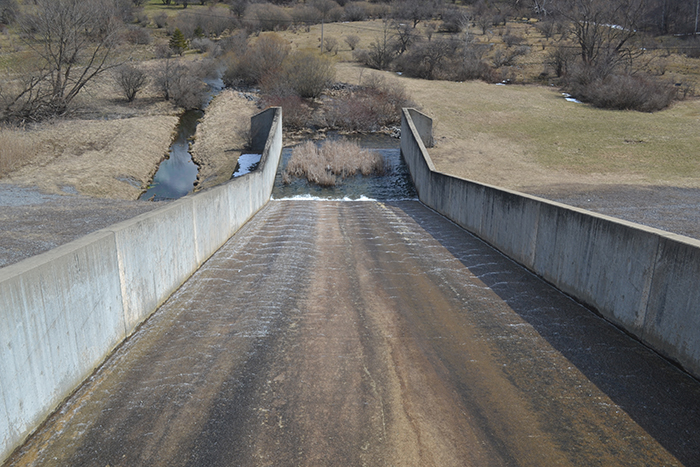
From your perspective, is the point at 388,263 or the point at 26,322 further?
the point at 388,263

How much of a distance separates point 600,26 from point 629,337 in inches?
2100

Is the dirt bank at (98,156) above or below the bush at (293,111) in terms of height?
below

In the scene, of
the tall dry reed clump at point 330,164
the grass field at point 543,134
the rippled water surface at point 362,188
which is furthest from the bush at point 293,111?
the tall dry reed clump at point 330,164

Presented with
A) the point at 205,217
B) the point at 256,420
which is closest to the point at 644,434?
the point at 256,420

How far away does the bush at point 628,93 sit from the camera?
37.4m

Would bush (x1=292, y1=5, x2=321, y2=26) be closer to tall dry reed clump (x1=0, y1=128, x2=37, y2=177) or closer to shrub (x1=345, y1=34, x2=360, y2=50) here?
shrub (x1=345, y1=34, x2=360, y2=50)

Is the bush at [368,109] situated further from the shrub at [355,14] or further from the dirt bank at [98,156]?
the shrub at [355,14]

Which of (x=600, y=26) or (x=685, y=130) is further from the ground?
(x=600, y=26)

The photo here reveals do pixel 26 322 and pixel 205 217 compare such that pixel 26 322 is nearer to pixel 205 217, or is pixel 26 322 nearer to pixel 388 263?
pixel 205 217

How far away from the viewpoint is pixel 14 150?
24016mm

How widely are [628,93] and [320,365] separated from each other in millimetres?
39837

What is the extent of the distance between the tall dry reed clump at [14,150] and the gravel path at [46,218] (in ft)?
16.0

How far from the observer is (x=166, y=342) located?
659cm

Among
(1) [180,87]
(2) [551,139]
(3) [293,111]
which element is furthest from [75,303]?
(1) [180,87]
